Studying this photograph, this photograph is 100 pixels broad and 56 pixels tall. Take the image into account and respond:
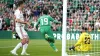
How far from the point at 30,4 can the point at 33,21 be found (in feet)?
8.50

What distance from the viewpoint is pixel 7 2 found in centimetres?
2634

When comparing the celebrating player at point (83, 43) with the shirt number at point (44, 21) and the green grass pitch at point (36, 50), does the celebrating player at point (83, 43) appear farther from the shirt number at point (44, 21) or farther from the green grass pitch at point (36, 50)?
the shirt number at point (44, 21)


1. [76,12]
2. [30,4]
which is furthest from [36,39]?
[76,12]

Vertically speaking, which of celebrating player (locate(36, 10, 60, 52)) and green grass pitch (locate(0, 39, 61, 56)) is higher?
celebrating player (locate(36, 10, 60, 52))

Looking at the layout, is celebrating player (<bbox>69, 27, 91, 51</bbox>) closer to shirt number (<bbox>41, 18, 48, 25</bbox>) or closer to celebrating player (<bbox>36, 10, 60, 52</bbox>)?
celebrating player (<bbox>36, 10, 60, 52</bbox>)

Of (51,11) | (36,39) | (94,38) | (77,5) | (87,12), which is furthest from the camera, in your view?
(51,11)

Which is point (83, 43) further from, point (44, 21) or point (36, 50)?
point (36, 50)

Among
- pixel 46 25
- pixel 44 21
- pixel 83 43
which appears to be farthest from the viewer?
pixel 46 25

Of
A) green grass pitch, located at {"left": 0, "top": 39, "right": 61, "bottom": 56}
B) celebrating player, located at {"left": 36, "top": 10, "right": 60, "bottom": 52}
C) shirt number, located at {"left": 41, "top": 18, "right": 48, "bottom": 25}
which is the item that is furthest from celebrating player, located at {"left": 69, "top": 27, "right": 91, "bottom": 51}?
shirt number, located at {"left": 41, "top": 18, "right": 48, "bottom": 25}

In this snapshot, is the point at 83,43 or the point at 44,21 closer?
the point at 83,43

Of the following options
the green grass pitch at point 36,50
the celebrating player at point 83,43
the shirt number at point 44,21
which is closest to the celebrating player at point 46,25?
the shirt number at point 44,21

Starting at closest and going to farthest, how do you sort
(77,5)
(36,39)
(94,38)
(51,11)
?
1. (77,5)
2. (94,38)
3. (36,39)
4. (51,11)

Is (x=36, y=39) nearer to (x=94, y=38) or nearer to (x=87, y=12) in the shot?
(x=94, y=38)

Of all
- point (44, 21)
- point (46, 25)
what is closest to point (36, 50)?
point (46, 25)
